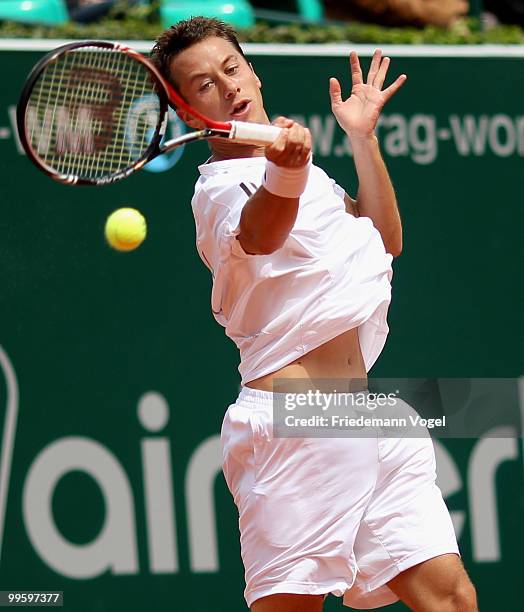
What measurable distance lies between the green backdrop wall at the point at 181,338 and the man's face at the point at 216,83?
142cm

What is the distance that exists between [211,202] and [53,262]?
1.56 m

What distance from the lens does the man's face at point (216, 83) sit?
136 inches

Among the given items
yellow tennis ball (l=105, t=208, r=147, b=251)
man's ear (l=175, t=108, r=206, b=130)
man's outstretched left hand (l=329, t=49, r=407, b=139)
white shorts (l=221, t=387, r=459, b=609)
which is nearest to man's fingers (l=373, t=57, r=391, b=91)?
man's outstretched left hand (l=329, t=49, r=407, b=139)

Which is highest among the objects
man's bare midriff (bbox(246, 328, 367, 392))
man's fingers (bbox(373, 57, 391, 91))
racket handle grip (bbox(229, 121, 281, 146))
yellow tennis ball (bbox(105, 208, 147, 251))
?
man's fingers (bbox(373, 57, 391, 91))

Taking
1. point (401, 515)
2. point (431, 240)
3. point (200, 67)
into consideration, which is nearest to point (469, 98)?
point (431, 240)

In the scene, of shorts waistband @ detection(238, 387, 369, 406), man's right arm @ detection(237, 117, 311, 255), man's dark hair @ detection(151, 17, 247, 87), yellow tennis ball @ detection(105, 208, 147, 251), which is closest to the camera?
man's right arm @ detection(237, 117, 311, 255)

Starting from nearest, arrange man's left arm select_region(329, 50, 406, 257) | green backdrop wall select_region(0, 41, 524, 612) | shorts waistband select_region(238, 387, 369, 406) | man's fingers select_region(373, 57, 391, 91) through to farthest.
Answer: shorts waistband select_region(238, 387, 369, 406)
man's left arm select_region(329, 50, 406, 257)
man's fingers select_region(373, 57, 391, 91)
green backdrop wall select_region(0, 41, 524, 612)

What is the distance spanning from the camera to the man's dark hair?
3516mm

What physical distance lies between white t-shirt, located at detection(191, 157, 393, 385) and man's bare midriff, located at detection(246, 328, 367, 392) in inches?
0.9

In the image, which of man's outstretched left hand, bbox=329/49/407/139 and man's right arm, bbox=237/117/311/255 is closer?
man's right arm, bbox=237/117/311/255

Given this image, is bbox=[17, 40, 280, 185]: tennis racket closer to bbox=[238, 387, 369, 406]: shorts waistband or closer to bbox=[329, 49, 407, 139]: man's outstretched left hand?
bbox=[329, 49, 407, 139]: man's outstretched left hand

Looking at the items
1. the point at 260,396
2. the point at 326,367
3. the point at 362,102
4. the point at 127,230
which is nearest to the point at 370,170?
the point at 362,102

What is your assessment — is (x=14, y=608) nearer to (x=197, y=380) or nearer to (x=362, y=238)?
(x=197, y=380)

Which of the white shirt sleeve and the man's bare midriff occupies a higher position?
the white shirt sleeve
